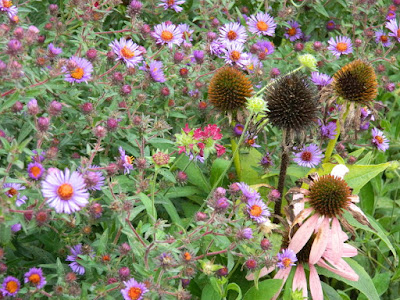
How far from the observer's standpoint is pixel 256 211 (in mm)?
1768

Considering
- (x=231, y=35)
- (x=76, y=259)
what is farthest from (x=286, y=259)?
(x=231, y=35)

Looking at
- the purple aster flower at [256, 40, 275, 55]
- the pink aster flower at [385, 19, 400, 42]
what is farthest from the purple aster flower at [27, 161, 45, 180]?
the pink aster flower at [385, 19, 400, 42]

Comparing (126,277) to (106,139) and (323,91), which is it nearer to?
(106,139)

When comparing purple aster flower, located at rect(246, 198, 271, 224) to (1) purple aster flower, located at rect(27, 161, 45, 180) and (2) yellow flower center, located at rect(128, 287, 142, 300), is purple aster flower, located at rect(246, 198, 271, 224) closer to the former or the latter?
(2) yellow flower center, located at rect(128, 287, 142, 300)

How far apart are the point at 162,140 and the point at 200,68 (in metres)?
0.43

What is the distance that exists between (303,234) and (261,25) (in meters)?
1.15

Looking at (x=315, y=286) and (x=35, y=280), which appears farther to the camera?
(x=315, y=286)

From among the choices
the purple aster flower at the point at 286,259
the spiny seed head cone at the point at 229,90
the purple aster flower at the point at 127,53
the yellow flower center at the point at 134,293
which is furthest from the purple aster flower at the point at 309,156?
the yellow flower center at the point at 134,293

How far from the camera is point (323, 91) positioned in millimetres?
2098

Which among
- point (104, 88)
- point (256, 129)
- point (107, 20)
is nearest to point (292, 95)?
point (256, 129)

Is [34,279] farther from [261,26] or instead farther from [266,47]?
[261,26]

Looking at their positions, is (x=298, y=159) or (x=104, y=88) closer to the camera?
(x=104, y=88)

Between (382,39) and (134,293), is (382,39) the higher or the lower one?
the higher one

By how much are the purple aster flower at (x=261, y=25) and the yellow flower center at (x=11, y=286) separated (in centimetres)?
162
